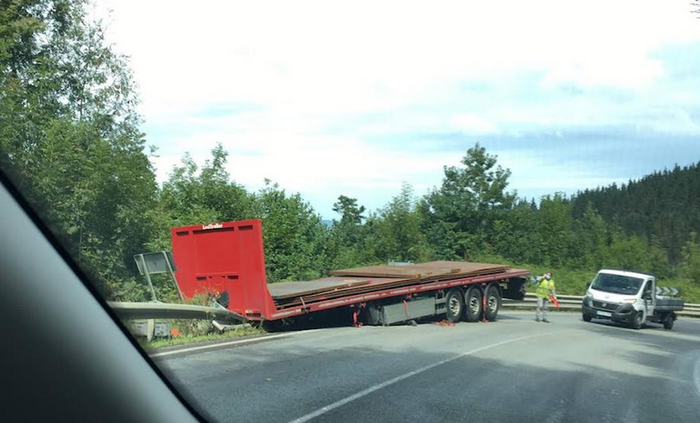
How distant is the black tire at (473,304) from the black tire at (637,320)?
6.12m

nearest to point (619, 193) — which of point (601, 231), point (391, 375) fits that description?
point (601, 231)

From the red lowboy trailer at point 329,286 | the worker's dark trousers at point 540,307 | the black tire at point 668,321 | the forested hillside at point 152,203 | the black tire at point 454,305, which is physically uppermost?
the forested hillside at point 152,203

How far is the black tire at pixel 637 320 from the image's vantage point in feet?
A: 71.1

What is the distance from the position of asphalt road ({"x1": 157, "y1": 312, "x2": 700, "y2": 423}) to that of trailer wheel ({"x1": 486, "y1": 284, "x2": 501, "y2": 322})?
5724 millimetres

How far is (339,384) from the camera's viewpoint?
7.64 metres

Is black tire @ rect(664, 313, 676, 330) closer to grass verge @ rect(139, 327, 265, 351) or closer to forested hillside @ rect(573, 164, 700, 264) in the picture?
grass verge @ rect(139, 327, 265, 351)

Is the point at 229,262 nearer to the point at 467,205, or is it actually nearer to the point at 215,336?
the point at 215,336

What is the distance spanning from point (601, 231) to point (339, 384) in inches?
1803

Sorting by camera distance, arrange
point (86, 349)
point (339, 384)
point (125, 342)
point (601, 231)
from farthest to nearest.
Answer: point (601, 231) < point (339, 384) < point (125, 342) < point (86, 349)

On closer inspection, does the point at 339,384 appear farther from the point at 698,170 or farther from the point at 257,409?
the point at 698,170

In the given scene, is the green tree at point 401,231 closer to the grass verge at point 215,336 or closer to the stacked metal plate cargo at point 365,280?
the stacked metal plate cargo at point 365,280

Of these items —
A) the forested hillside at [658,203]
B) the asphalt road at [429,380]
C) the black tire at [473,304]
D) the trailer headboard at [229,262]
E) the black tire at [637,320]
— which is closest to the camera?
the asphalt road at [429,380]

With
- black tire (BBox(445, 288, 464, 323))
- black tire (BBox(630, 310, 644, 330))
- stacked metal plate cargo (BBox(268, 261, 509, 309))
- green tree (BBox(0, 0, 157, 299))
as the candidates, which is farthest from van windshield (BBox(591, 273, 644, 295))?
green tree (BBox(0, 0, 157, 299))

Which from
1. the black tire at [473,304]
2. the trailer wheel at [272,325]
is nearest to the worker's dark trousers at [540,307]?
the black tire at [473,304]
